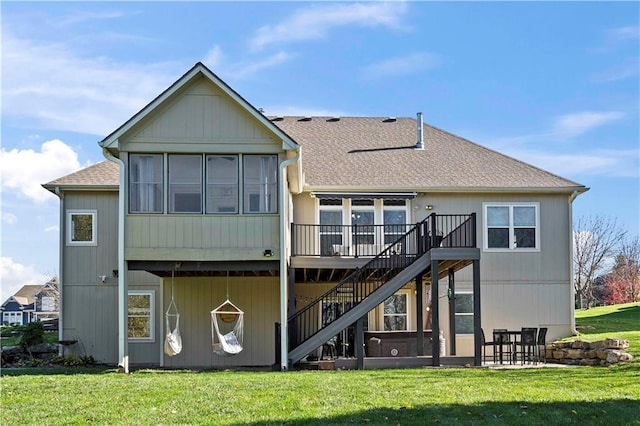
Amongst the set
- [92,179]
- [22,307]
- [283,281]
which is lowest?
[22,307]

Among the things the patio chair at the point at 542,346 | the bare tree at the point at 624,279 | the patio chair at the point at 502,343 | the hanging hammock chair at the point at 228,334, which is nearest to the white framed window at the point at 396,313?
the patio chair at the point at 502,343

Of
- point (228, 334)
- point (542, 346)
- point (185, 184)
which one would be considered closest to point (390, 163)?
point (542, 346)

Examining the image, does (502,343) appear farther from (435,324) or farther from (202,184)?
(202,184)

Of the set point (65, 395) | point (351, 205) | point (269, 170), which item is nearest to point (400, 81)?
point (351, 205)

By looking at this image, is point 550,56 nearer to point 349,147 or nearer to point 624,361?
point 349,147

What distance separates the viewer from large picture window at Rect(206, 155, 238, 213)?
16.8 m

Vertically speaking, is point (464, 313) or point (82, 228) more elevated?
point (82, 228)

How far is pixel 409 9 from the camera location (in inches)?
642

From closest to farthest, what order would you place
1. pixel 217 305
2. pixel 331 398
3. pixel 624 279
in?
pixel 331 398 → pixel 217 305 → pixel 624 279

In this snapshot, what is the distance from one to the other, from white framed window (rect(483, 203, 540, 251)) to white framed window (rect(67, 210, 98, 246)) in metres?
10.4

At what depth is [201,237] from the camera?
16625mm

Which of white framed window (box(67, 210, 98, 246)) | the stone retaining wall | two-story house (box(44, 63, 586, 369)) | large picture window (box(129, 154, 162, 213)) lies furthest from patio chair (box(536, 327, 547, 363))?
white framed window (box(67, 210, 98, 246))

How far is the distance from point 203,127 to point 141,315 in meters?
6.45

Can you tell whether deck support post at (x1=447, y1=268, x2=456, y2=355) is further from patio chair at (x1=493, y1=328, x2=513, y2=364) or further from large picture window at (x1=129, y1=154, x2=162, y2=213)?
large picture window at (x1=129, y1=154, x2=162, y2=213)
